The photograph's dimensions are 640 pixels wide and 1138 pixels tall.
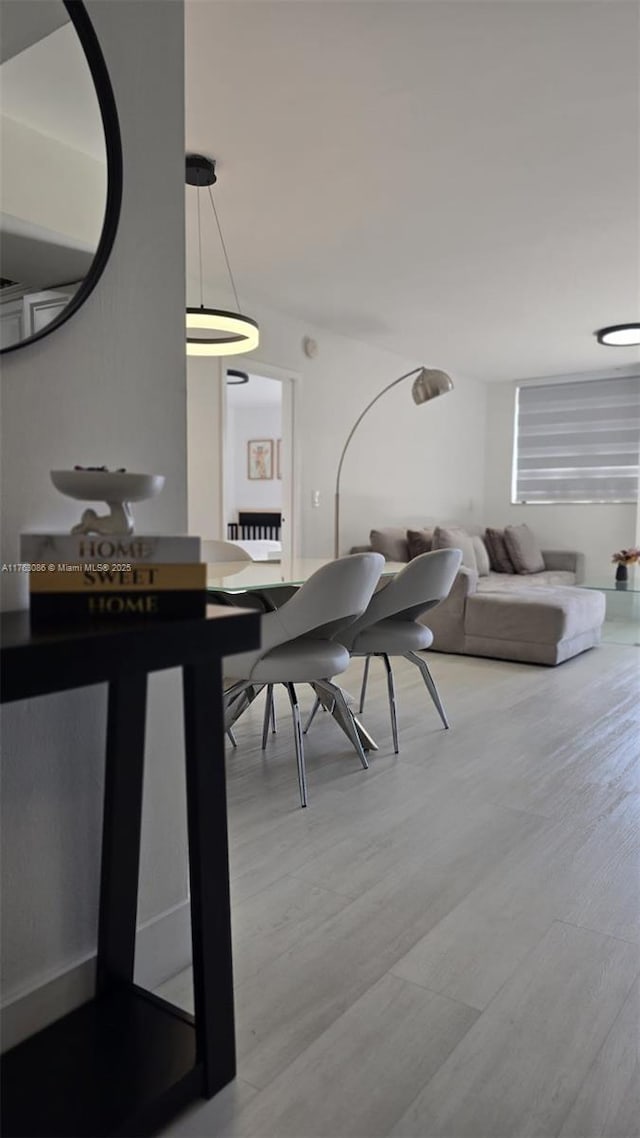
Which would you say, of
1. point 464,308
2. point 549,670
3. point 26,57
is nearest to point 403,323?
point 464,308

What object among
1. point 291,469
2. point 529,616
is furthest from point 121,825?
point 291,469

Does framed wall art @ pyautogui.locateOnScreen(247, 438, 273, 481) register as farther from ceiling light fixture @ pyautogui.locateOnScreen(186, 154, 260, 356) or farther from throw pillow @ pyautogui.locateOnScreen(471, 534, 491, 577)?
ceiling light fixture @ pyautogui.locateOnScreen(186, 154, 260, 356)

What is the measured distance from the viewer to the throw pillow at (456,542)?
5836 mm

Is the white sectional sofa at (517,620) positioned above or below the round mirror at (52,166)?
below

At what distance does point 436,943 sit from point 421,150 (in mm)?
2831

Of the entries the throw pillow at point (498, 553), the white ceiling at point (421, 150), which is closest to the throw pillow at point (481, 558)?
the throw pillow at point (498, 553)

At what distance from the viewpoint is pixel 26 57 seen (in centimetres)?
117

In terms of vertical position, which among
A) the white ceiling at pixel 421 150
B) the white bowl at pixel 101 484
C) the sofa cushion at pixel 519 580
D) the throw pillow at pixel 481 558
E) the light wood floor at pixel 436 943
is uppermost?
the white ceiling at pixel 421 150

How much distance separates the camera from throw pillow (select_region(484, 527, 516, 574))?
6973mm

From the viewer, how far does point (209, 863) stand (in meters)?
1.19

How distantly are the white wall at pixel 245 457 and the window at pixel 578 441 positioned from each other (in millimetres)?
3398

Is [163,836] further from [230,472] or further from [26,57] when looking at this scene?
[230,472]

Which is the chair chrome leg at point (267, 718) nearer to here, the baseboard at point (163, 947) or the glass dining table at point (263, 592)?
the glass dining table at point (263, 592)

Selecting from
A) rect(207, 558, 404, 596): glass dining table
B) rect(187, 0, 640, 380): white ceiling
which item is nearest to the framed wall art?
rect(187, 0, 640, 380): white ceiling
